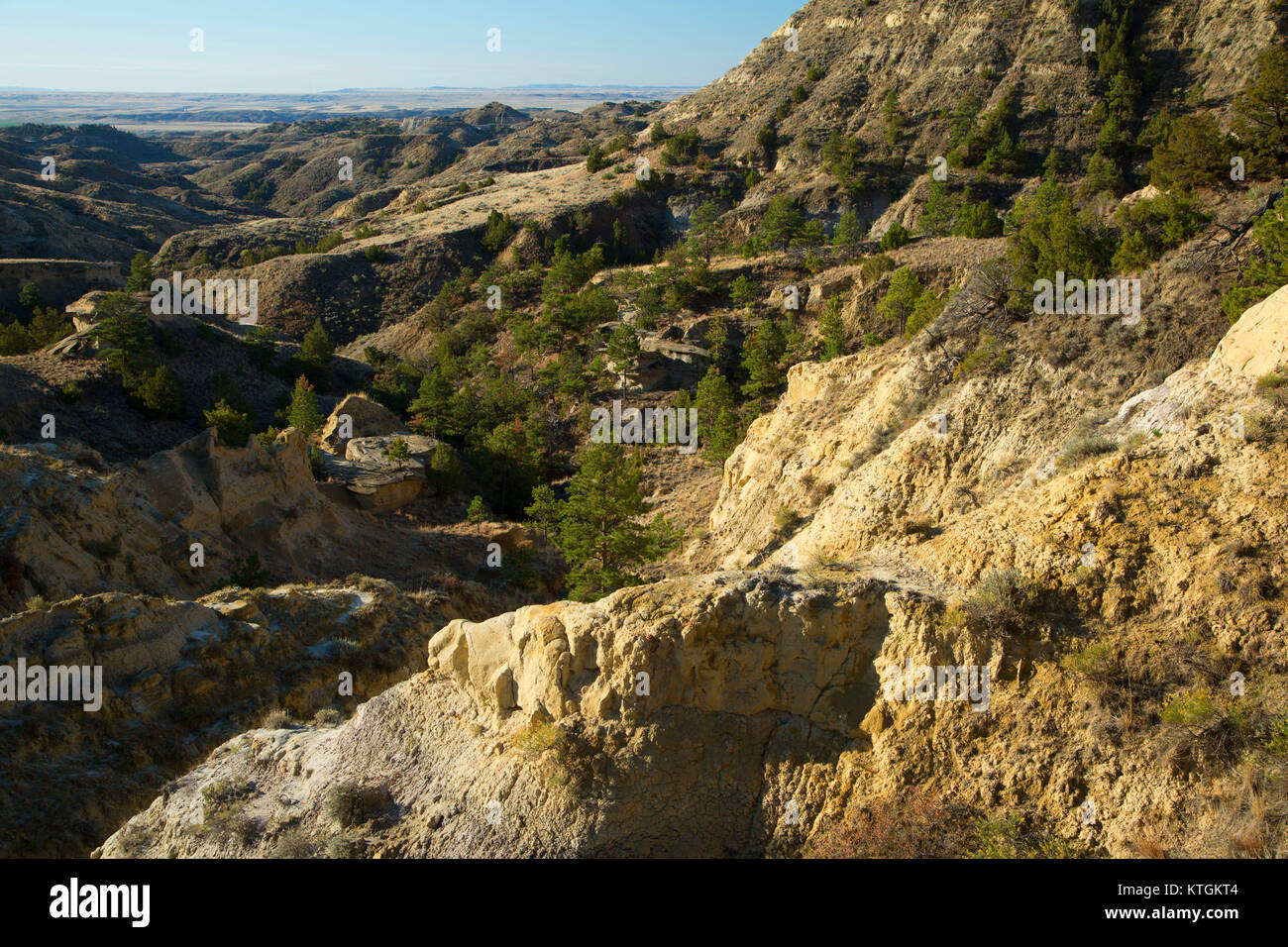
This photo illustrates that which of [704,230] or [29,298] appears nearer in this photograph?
[29,298]

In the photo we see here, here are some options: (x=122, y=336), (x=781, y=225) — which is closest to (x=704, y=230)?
(x=781, y=225)

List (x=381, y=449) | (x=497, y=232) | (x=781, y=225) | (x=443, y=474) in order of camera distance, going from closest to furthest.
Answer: (x=443, y=474) < (x=381, y=449) < (x=781, y=225) < (x=497, y=232)

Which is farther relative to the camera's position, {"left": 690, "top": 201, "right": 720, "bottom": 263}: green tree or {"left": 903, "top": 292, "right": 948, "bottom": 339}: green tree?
{"left": 690, "top": 201, "right": 720, "bottom": 263}: green tree

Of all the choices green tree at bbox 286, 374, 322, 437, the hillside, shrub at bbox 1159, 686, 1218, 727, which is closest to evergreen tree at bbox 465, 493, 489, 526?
the hillside

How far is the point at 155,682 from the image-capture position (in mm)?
12562

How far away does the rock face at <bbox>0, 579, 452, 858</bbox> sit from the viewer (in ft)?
34.3

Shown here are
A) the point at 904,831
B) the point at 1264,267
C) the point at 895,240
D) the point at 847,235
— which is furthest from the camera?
the point at 847,235

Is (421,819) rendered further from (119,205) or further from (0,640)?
(119,205)

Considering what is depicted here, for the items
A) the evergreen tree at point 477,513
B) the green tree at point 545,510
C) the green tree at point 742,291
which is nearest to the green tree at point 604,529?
the green tree at point 545,510

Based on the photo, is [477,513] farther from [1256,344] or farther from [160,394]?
[1256,344]

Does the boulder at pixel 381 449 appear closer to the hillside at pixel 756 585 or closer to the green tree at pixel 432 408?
the hillside at pixel 756 585

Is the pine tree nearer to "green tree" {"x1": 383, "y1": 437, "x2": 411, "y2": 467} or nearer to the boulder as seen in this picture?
the boulder

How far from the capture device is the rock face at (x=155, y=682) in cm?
1047

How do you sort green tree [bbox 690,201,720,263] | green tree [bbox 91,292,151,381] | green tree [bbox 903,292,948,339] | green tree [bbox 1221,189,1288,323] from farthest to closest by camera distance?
1. green tree [bbox 690,201,720,263]
2. green tree [bbox 91,292,151,381]
3. green tree [bbox 903,292,948,339]
4. green tree [bbox 1221,189,1288,323]
